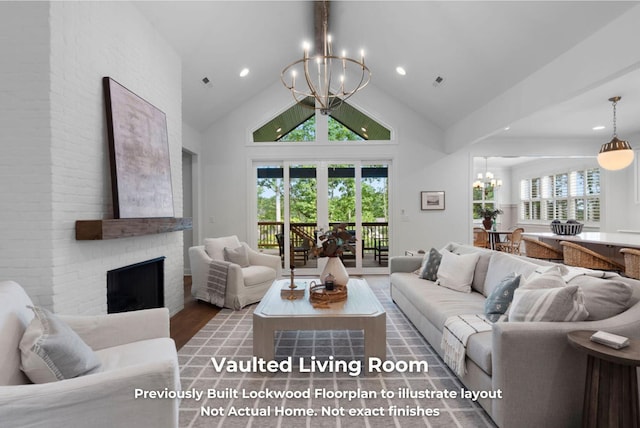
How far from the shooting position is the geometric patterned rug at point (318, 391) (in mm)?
1893

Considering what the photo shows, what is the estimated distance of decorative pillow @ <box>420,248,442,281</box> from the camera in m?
3.68

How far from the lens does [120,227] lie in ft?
8.47

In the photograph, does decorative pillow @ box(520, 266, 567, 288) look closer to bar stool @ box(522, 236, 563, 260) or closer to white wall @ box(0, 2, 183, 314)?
white wall @ box(0, 2, 183, 314)

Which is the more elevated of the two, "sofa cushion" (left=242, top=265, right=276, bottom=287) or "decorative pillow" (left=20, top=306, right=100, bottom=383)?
"decorative pillow" (left=20, top=306, right=100, bottom=383)

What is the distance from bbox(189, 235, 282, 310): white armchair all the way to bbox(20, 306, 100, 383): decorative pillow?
102 inches

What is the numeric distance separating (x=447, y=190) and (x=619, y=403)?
200 inches

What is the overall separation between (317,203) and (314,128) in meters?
1.40

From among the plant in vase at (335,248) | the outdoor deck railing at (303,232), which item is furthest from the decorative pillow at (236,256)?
the plant in vase at (335,248)

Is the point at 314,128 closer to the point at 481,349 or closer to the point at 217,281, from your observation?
the point at 217,281

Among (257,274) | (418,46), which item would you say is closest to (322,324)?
(257,274)

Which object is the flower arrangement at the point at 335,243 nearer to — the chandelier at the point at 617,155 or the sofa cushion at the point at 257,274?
the sofa cushion at the point at 257,274

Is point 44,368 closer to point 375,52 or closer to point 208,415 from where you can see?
point 208,415

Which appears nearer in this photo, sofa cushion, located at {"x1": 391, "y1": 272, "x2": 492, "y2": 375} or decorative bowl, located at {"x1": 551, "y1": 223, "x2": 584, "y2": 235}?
sofa cushion, located at {"x1": 391, "y1": 272, "x2": 492, "y2": 375}

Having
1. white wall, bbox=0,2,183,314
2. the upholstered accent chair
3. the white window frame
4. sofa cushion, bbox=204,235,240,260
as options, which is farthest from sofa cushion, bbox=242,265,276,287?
the white window frame
